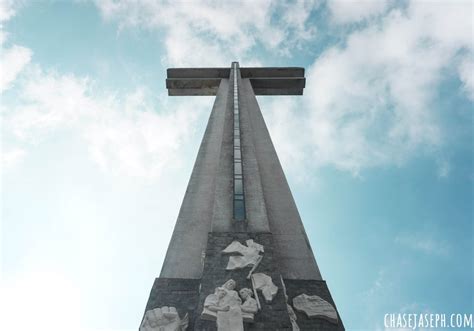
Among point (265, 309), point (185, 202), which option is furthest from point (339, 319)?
point (185, 202)

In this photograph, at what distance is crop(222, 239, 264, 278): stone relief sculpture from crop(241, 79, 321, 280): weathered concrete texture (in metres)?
1.58

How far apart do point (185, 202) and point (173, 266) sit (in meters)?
3.04

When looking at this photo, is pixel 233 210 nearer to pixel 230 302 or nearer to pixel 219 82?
pixel 230 302

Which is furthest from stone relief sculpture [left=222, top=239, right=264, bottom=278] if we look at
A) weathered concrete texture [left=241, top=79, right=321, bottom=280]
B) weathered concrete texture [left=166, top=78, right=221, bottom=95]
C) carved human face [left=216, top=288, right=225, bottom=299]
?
weathered concrete texture [left=166, top=78, right=221, bottom=95]

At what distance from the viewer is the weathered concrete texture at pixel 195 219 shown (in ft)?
34.0

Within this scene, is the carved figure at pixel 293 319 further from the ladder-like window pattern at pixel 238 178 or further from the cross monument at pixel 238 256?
the ladder-like window pattern at pixel 238 178

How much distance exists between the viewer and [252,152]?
14.1 m

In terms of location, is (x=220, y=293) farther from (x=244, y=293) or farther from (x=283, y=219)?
(x=283, y=219)

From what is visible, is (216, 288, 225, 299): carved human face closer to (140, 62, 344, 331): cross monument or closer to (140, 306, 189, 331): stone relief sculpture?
(140, 62, 344, 331): cross monument

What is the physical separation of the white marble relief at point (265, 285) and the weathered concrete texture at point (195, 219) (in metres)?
2.25

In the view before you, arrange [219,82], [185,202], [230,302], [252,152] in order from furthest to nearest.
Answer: [219,82]
[252,152]
[185,202]
[230,302]

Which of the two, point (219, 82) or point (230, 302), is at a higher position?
point (219, 82)

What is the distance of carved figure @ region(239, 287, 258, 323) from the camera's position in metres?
7.43

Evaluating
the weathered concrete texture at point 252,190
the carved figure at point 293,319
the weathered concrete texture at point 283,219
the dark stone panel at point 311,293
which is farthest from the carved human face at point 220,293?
the weathered concrete texture at point 283,219
